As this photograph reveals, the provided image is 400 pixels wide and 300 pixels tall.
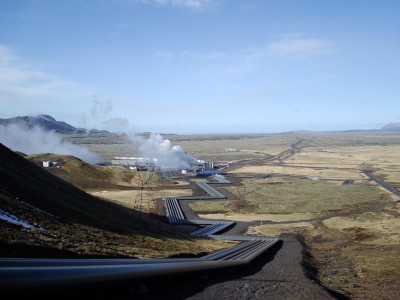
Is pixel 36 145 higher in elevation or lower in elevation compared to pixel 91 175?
higher

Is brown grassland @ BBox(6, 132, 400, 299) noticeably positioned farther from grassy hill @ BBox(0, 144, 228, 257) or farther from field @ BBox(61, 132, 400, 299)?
grassy hill @ BBox(0, 144, 228, 257)

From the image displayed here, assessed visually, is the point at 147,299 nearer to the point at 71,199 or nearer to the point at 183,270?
the point at 183,270

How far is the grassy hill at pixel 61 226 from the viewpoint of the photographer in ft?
37.2

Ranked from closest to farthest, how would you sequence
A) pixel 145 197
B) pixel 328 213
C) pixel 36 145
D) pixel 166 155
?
1. pixel 328 213
2. pixel 145 197
3. pixel 166 155
4. pixel 36 145

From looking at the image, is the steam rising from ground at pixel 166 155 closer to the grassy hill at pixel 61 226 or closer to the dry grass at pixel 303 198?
the dry grass at pixel 303 198

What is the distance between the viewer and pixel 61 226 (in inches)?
635

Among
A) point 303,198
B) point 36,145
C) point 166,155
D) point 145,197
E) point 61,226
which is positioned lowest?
point 303,198

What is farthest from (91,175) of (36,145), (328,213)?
(36,145)

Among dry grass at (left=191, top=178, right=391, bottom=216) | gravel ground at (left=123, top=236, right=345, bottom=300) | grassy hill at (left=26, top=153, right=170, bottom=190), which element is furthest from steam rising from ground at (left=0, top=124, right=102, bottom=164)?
gravel ground at (left=123, top=236, right=345, bottom=300)

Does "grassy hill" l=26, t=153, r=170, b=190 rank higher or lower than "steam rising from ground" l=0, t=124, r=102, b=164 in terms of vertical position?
lower

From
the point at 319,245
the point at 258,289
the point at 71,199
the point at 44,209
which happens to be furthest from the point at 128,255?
the point at 319,245

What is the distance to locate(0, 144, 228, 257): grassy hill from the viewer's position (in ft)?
37.2

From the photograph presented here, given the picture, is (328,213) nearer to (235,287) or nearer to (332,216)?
(332,216)

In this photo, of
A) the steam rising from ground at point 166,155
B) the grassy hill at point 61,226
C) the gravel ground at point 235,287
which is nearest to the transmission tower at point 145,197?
the grassy hill at point 61,226
